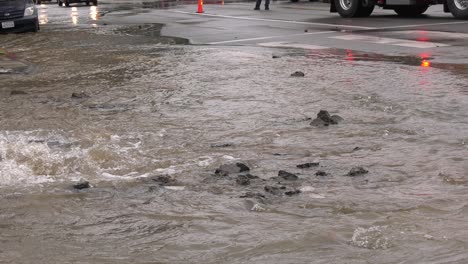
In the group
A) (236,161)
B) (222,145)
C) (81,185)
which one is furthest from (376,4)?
(81,185)

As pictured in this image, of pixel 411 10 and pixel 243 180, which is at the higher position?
pixel 411 10

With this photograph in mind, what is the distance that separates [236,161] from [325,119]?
171cm

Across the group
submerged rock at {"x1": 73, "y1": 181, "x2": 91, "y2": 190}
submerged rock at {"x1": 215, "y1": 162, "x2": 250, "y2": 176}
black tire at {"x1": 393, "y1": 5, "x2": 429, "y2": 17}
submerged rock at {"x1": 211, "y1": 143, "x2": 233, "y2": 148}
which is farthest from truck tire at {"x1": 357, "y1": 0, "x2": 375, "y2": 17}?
submerged rock at {"x1": 73, "y1": 181, "x2": 91, "y2": 190}

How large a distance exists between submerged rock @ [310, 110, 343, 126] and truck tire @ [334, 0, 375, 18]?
14.8 meters

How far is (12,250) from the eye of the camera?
4.04 m

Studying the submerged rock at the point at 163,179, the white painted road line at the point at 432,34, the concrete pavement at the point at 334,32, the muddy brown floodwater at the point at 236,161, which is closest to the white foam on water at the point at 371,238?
the muddy brown floodwater at the point at 236,161

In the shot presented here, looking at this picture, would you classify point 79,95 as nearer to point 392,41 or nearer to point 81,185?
point 81,185

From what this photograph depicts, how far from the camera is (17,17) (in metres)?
19.5

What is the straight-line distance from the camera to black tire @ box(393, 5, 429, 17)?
69.4 feet

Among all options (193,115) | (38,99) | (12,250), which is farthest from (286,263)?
(38,99)

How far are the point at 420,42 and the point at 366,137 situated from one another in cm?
796

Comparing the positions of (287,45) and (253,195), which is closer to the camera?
(253,195)

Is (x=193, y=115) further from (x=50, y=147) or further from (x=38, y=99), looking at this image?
(x=38, y=99)

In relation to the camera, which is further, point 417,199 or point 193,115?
point 193,115
